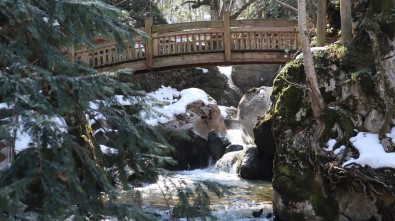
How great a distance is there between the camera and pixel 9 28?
143 inches

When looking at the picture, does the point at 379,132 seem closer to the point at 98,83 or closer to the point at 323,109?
the point at 323,109

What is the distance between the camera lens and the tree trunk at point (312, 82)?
7566mm

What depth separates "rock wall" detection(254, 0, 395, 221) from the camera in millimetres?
7055

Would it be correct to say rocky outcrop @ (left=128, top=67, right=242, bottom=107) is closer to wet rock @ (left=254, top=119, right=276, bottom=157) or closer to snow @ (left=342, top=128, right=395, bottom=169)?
wet rock @ (left=254, top=119, right=276, bottom=157)

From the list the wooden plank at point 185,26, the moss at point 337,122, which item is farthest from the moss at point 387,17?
the wooden plank at point 185,26

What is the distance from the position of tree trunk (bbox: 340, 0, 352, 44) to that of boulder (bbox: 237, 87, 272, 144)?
610 cm

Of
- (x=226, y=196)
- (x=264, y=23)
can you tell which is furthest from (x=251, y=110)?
(x=226, y=196)

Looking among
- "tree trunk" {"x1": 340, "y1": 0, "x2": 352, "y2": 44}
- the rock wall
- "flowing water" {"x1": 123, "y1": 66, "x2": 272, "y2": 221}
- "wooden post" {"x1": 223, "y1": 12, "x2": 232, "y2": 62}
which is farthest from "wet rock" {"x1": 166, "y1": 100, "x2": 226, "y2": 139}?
"tree trunk" {"x1": 340, "y1": 0, "x2": 352, "y2": 44}

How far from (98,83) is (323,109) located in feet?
17.7

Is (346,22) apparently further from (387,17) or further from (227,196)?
(227,196)

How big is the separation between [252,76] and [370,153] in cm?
1580

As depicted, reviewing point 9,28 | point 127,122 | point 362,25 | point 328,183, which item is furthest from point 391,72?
point 9,28

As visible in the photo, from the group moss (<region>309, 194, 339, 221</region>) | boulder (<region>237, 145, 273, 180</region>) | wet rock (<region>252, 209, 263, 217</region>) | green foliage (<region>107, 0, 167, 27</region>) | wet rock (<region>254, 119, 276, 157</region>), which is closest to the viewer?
moss (<region>309, 194, 339, 221</region>)

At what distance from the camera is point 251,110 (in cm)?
1502
